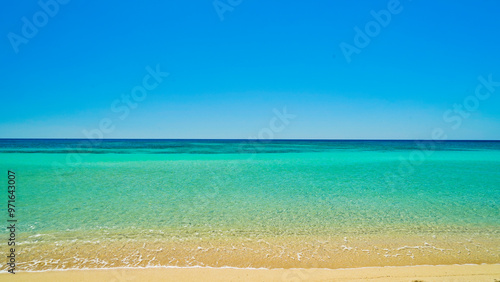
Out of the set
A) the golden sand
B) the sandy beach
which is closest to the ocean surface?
the golden sand

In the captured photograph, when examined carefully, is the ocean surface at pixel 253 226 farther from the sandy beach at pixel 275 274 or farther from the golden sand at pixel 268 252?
the sandy beach at pixel 275 274

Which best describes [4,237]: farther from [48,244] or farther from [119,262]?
[119,262]

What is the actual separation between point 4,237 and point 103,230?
6.07 ft

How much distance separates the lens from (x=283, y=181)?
39.3 feet

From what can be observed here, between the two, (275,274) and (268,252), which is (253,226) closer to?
(268,252)

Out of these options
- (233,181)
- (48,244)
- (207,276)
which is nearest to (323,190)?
(233,181)

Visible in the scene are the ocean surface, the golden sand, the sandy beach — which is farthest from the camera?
the ocean surface

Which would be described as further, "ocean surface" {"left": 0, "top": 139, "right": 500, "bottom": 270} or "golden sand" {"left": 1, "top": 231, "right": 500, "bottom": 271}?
"ocean surface" {"left": 0, "top": 139, "right": 500, "bottom": 270}

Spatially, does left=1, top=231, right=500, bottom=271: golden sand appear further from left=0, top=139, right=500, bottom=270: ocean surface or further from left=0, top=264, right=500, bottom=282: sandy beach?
left=0, top=264, right=500, bottom=282: sandy beach

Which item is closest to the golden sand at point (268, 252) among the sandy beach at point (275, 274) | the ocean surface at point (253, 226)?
the ocean surface at point (253, 226)

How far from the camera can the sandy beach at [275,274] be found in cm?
388

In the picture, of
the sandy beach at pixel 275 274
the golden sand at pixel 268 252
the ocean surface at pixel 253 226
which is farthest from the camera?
the ocean surface at pixel 253 226

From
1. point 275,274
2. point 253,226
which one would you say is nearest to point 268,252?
point 275,274

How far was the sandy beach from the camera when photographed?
388 centimetres
